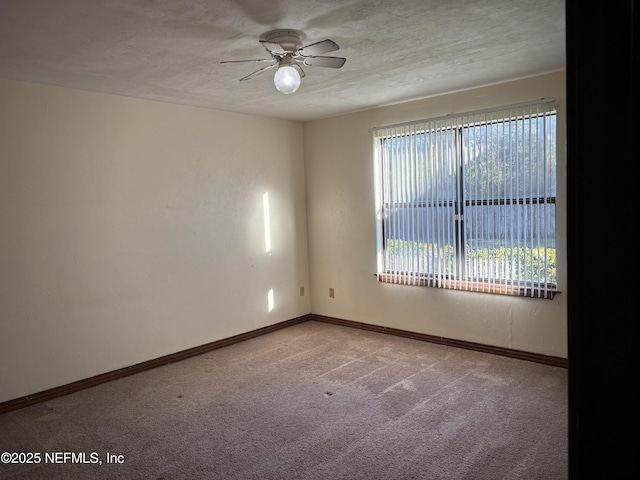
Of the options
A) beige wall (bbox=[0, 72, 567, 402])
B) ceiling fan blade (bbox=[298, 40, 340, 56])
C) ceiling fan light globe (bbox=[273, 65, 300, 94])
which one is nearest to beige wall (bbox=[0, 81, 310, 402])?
beige wall (bbox=[0, 72, 567, 402])

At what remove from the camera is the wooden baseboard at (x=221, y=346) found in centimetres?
356

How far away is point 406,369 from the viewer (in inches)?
157

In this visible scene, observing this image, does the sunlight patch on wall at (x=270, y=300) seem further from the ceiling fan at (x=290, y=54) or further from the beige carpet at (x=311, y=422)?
the ceiling fan at (x=290, y=54)

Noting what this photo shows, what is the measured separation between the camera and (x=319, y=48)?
267 centimetres

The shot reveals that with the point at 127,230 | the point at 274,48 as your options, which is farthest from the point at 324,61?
the point at 127,230

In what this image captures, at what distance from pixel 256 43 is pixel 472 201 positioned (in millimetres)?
2445

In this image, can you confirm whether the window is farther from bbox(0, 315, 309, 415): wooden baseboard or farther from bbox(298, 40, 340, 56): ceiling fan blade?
bbox(298, 40, 340, 56): ceiling fan blade

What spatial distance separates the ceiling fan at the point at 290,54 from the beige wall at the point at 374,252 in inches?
78.2

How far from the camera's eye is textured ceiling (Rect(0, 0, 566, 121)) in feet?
7.77

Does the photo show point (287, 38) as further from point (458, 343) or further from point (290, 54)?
point (458, 343)

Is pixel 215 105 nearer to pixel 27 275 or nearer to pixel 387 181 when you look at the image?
pixel 387 181

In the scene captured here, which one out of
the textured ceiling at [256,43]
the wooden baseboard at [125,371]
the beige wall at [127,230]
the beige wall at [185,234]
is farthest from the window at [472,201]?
the wooden baseboard at [125,371]
